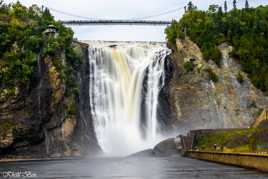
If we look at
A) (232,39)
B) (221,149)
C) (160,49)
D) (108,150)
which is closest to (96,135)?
(108,150)

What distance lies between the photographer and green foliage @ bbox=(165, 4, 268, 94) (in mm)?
101438

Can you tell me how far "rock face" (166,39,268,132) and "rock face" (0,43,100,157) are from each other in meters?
17.5

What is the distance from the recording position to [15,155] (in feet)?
277

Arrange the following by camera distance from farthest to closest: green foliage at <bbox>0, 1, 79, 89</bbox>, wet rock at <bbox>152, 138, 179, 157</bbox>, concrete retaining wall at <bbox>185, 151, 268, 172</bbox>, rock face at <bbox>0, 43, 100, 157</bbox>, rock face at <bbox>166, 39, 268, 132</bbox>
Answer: rock face at <bbox>166, 39, 268, 132</bbox> < green foliage at <bbox>0, 1, 79, 89</bbox> < rock face at <bbox>0, 43, 100, 157</bbox> < wet rock at <bbox>152, 138, 179, 157</bbox> < concrete retaining wall at <bbox>185, 151, 268, 172</bbox>

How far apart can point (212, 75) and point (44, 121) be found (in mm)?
33090

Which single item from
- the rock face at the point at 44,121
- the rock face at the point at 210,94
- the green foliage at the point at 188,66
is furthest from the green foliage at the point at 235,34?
the rock face at the point at 44,121

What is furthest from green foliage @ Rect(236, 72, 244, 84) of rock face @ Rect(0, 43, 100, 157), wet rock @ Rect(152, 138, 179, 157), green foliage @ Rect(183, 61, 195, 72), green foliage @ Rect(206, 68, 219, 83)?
rock face @ Rect(0, 43, 100, 157)

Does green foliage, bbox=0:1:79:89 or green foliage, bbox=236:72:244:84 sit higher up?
green foliage, bbox=0:1:79:89

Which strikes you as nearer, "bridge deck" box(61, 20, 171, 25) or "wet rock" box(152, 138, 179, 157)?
"wet rock" box(152, 138, 179, 157)

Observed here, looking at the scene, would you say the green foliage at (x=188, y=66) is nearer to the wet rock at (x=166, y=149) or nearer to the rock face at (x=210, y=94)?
the rock face at (x=210, y=94)

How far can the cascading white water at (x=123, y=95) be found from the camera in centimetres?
9625

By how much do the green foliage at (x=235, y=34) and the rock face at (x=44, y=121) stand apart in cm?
2638

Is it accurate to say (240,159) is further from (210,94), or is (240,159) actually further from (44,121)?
(210,94)

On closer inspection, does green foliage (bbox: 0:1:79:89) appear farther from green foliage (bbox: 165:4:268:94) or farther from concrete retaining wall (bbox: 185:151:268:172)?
concrete retaining wall (bbox: 185:151:268:172)
